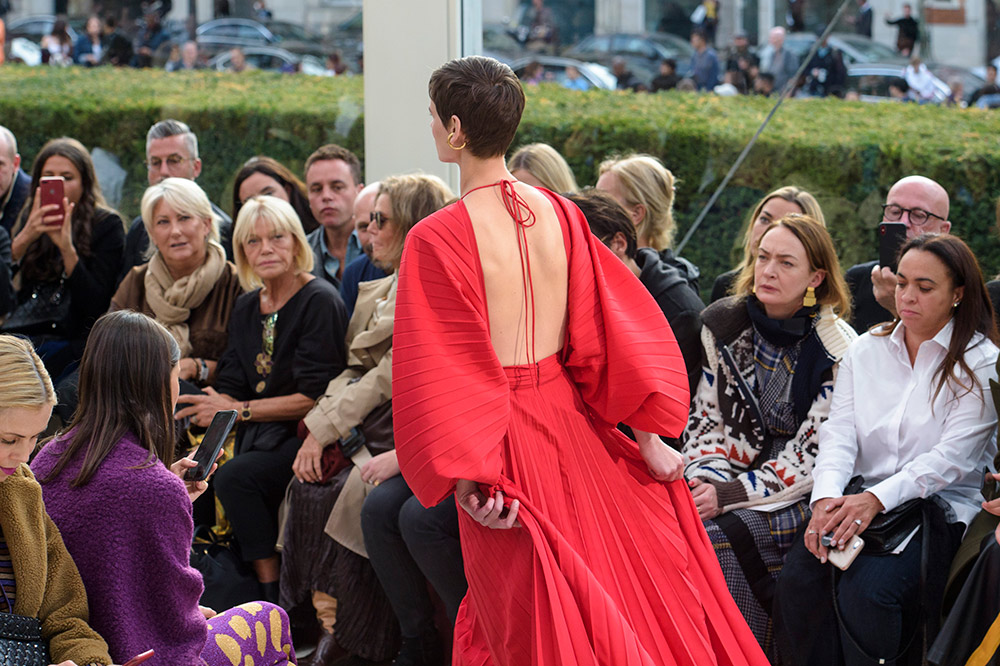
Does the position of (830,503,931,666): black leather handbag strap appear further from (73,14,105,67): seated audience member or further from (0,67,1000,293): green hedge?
(73,14,105,67): seated audience member

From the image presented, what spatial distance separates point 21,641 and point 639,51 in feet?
14.9

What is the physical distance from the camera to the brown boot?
4.11 metres

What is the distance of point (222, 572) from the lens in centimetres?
426

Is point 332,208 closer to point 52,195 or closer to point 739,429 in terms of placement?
point 52,195

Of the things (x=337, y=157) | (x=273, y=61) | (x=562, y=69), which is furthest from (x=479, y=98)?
(x=273, y=61)

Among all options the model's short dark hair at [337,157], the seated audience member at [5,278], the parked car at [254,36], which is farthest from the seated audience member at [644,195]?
the parked car at [254,36]

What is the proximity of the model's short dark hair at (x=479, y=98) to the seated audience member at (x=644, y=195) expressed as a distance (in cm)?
179

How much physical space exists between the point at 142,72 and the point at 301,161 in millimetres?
1819

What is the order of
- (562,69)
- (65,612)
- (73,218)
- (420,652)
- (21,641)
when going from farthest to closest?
(562,69), (73,218), (420,652), (65,612), (21,641)

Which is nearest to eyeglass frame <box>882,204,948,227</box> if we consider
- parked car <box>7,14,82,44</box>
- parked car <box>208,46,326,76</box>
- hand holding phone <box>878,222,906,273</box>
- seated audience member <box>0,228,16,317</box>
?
hand holding phone <box>878,222,906,273</box>

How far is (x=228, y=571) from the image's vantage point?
4289 millimetres

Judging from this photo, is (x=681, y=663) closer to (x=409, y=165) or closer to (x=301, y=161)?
(x=409, y=165)

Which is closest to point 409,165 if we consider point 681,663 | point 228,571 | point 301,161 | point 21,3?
point 301,161

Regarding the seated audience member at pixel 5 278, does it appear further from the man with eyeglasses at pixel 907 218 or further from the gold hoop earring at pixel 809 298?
the man with eyeglasses at pixel 907 218
